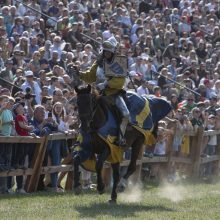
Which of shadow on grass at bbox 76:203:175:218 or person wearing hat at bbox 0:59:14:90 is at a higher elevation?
person wearing hat at bbox 0:59:14:90

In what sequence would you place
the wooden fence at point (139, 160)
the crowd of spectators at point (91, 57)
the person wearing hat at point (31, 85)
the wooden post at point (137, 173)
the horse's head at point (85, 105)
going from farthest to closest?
the person wearing hat at point (31, 85), the wooden post at point (137, 173), the crowd of spectators at point (91, 57), the wooden fence at point (139, 160), the horse's head at point (85, 105)

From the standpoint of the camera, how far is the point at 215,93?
24.4 meters

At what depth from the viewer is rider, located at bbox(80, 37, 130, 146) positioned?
13.8m

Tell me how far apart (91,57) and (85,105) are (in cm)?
864

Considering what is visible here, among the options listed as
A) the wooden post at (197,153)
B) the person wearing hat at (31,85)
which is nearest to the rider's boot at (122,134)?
the person wearing hat at (31,85)

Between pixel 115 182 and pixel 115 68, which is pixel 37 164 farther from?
pixel 115 68

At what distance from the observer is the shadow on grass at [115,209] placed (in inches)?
492

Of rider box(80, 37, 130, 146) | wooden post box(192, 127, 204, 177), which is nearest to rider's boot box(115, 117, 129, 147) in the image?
rider box(80, 37, 130, 146)

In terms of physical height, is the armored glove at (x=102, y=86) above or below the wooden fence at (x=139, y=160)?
above

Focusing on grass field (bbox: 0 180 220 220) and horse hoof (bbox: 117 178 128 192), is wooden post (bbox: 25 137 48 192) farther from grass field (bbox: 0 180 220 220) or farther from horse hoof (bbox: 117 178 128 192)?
horse hoof (bbox: 117 178 128 192)

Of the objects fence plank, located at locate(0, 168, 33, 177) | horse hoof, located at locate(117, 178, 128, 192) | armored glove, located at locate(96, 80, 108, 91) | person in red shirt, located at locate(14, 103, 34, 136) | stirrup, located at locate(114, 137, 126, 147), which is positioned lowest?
horse hoof, located at locate(117, 178, 128, 192)

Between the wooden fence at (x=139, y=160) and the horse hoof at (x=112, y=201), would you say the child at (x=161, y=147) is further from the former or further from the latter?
the horse hoof at (x=112, y=201)

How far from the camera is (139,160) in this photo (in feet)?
Result: 56.9

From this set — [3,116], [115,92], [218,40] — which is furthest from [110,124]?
[218,40]
